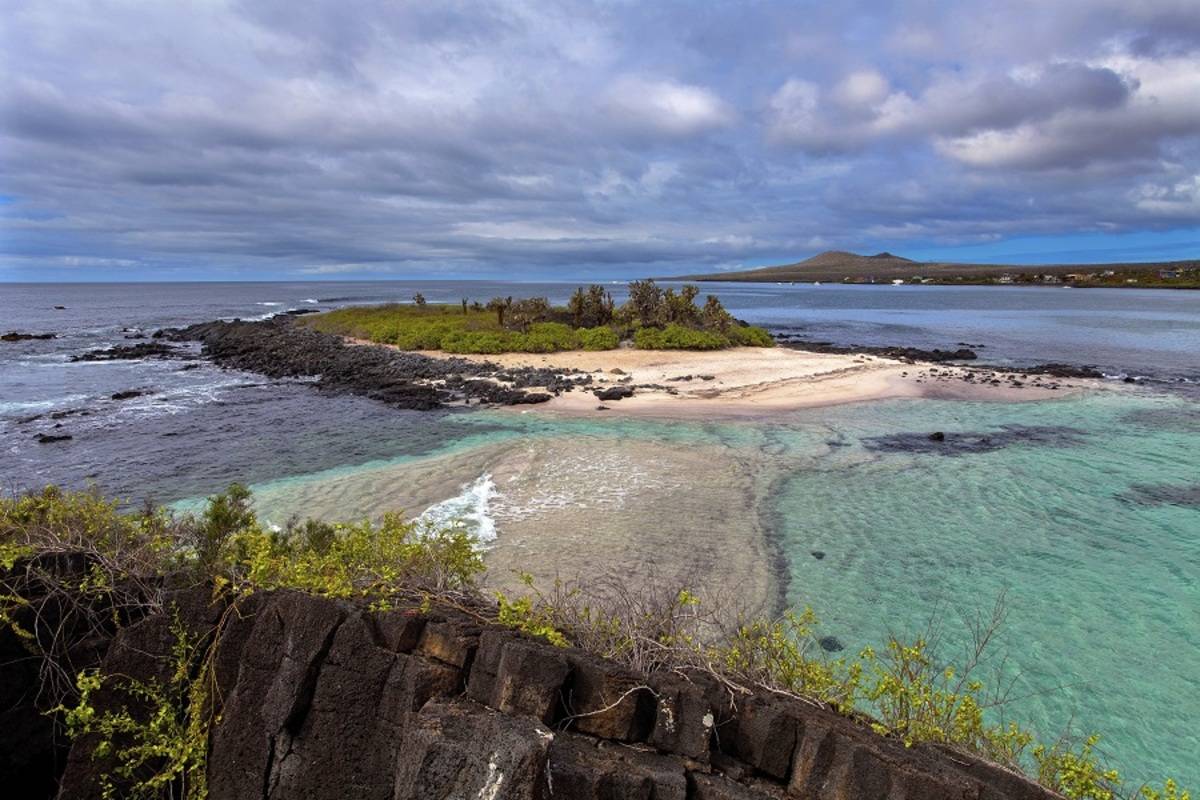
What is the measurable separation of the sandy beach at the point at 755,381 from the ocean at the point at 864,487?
6.90 feet

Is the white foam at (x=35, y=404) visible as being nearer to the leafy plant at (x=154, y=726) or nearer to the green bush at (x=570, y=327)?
the green bush at (x=570, y=327)

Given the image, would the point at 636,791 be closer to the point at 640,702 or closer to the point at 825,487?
the point at 640,702

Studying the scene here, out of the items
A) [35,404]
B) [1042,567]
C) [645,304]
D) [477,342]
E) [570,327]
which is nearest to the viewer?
[1042,567]

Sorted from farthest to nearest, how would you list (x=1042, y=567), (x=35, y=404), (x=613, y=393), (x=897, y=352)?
(x=897, y=352), (x=35, y=404), (x=613, y=393), (x=1042, y=567)

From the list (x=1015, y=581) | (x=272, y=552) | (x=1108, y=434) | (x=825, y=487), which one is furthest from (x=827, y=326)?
(x=272, y=552)

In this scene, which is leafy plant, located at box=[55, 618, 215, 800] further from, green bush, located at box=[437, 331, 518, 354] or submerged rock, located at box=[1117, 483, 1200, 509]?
green bush, located at box=[437, 331, 518, 354]

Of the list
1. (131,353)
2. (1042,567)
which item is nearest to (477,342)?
(131,353)

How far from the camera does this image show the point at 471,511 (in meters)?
15.8

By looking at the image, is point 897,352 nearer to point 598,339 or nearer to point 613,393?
point 598,339

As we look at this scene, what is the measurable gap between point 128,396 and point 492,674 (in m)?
36.5

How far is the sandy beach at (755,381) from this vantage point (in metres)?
28.9

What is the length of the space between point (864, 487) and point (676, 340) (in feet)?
96.6

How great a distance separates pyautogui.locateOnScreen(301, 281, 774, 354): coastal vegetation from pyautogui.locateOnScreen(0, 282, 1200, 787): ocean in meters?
13.9

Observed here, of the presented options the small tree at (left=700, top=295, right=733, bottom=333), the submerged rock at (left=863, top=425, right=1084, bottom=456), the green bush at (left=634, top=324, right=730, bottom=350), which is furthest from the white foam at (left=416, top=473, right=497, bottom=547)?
the small tree at (left=700, top=295, right=733, bottom=333)
